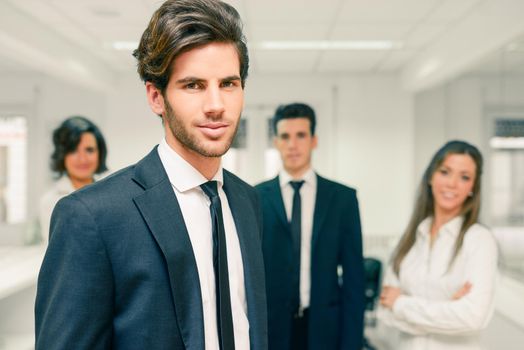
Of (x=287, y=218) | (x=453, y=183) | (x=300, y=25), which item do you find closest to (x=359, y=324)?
(x=287, y=218)

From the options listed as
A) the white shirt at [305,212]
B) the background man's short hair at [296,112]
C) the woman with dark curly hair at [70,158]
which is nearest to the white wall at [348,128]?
the woman with dark curly hair at [70,158]

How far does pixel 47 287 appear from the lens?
2.95 ft

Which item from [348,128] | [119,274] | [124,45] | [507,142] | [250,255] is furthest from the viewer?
[348,128]

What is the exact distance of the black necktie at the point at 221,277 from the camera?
0.99m

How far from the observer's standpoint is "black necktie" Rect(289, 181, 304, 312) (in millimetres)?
2111

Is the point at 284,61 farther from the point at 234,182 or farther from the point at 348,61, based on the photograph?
the point at 234,182

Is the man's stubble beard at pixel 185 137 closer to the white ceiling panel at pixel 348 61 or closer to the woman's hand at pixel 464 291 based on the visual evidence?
the woman's hand at pixel 464 291

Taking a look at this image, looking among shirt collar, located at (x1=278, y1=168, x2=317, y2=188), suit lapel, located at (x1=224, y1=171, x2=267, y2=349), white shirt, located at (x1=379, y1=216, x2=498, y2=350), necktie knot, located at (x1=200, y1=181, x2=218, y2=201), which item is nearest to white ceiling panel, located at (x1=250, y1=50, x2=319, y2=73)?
shirt collar, located at (x1=278, y1=168, x2=317, y2=188)

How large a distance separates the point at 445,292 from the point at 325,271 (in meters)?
0.47

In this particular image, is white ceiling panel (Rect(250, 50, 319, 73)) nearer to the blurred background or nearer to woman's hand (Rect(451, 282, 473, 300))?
the blurred background

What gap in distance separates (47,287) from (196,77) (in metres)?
0.45

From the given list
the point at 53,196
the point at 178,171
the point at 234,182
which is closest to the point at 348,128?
the point at 53,196

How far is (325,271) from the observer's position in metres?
2.12

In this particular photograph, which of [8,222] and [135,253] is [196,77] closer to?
[135,253]
